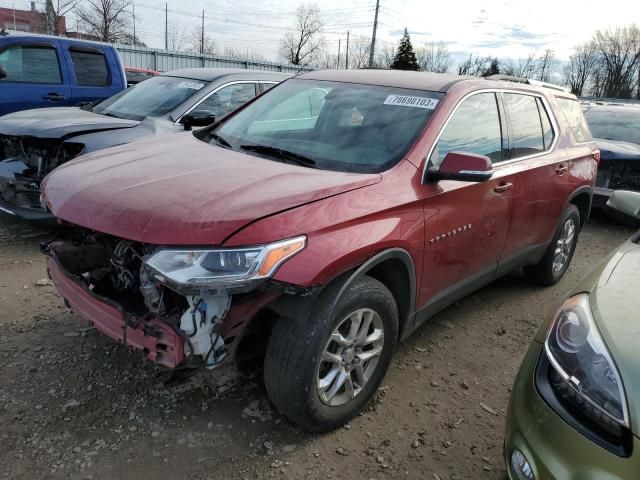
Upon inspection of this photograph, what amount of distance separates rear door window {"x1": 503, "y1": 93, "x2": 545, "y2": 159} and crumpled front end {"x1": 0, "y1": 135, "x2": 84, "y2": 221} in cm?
365

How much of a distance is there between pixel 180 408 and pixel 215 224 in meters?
1.14

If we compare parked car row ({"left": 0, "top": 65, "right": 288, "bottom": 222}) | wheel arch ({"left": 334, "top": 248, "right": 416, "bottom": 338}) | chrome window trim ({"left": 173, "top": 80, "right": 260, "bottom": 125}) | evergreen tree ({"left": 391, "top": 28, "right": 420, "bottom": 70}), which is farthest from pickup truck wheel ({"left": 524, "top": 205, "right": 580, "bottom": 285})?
evergreen tree ({"left": 391, "top": 28, "right": 420, "bottom": 70})

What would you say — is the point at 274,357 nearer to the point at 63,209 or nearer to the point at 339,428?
the point at 339,428

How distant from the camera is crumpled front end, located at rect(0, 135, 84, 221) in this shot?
15.4 feet

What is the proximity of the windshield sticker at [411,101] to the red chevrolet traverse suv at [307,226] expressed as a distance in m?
0.01

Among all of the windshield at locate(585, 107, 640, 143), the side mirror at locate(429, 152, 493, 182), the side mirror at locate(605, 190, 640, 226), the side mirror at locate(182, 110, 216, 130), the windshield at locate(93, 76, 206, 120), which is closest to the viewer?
the side mirror at locate(429, 152, 493, 182)

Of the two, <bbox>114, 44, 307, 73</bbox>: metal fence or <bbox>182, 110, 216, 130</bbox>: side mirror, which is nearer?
<bbox>182, 110, 216, 130</bbox>: side mirror

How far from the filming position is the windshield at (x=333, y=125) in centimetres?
296

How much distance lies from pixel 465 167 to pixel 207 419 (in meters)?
1.84

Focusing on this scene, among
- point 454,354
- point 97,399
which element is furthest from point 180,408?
point 454,354

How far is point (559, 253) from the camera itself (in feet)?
15.8

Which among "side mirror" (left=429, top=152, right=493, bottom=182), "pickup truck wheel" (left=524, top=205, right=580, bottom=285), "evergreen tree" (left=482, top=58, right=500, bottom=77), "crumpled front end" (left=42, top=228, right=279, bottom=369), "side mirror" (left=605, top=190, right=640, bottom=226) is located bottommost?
"pickup truck wheel" (left=524, top=205, right=580, bottom=285)

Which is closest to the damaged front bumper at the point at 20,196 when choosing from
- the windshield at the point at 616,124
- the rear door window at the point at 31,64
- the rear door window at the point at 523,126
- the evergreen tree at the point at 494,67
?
the rear door window at the point at 31,64

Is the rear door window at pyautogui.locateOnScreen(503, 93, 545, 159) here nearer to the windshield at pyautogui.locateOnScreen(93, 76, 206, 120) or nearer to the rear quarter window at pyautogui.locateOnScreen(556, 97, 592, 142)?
the rear quarter window at pyautogui.locateOnScreen(556, 97, 592, 142)
